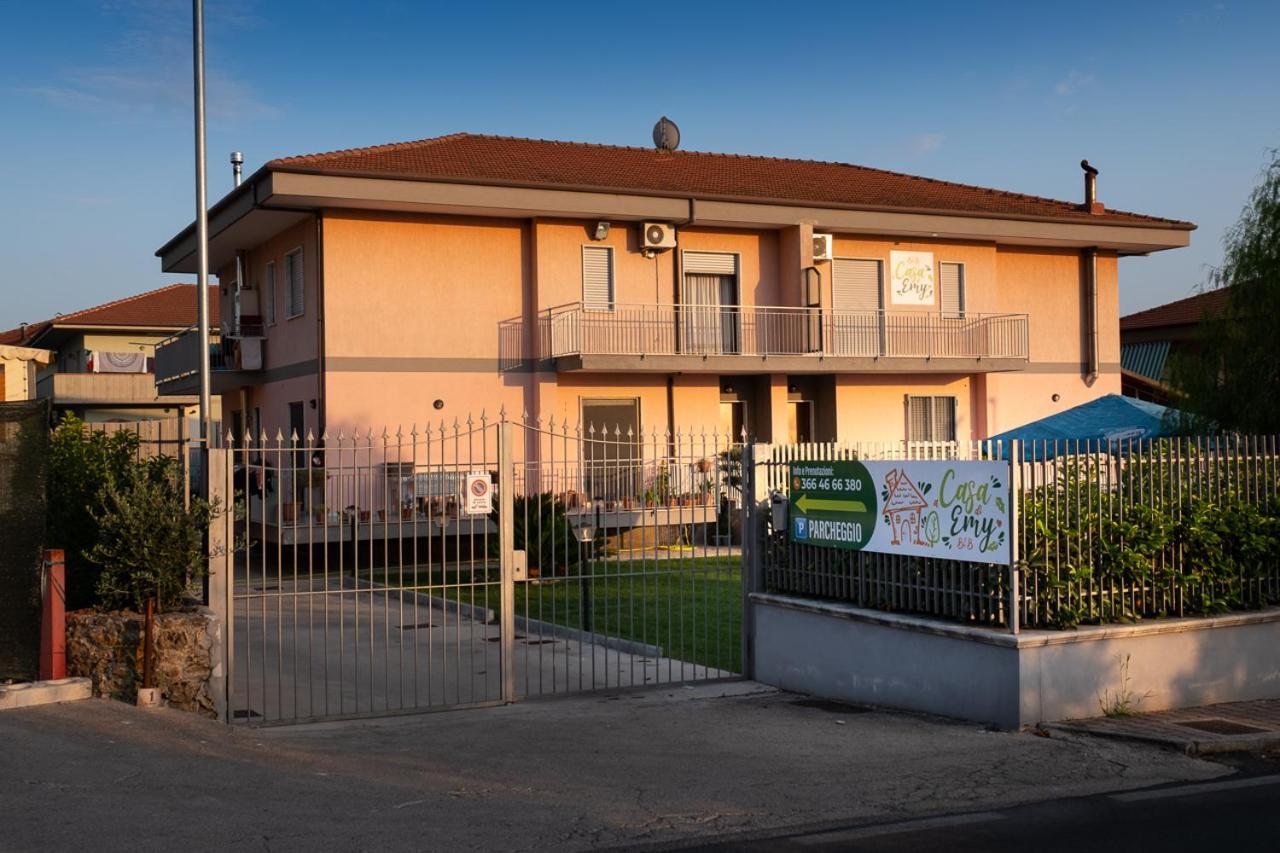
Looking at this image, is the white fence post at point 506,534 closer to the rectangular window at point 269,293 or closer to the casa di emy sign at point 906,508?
the casa di emy sign at point 906,508

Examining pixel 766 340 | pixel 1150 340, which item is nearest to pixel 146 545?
pixel 766 340

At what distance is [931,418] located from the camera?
3100cm

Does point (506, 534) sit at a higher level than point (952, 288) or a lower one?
lower

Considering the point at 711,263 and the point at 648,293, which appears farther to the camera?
the point at 711,263

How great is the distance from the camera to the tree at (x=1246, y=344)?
15.3 metres

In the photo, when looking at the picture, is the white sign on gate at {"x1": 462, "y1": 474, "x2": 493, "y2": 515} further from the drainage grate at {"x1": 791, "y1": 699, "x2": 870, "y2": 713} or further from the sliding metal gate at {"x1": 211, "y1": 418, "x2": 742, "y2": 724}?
the drainage grate at {"x1": 791, "y1": 699, "x2": 870, "y2": 713}

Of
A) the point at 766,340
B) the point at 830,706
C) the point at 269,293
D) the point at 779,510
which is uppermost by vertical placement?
the point at 269,293

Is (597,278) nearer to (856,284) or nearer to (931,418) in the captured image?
(856,284)

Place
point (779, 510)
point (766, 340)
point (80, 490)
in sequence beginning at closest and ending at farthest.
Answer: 1. point (80, 490)
2. point (779, 510)
3. point (766, 340)

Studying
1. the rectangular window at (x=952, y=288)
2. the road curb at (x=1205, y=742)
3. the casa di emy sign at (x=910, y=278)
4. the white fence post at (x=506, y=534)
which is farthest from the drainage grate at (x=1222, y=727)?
the rectangular window at (x=952, y=288)

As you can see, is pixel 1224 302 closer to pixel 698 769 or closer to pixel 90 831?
pixel 698 769

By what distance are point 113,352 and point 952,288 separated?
30.4 m

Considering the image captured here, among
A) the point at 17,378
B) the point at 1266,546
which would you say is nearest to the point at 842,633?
the point at 1266,546

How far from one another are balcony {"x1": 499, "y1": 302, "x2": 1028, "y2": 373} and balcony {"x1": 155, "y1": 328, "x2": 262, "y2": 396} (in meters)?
6.23
